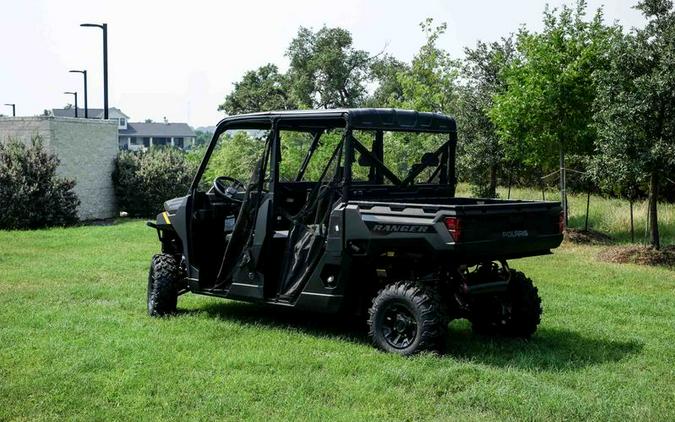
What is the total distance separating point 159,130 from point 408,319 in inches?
4071

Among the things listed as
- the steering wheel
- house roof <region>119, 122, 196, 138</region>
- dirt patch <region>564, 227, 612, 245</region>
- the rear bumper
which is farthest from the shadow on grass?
house roof <region>119, 122, 196, 138</region>

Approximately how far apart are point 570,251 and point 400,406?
11.6 meters

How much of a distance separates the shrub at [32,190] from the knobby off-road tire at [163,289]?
42.9ft

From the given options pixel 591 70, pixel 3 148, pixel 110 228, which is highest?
pixel 591 70

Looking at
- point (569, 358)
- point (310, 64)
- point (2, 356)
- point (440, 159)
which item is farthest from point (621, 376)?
point (310, 64)

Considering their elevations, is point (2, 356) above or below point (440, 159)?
below

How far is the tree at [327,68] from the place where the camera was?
4306 cm

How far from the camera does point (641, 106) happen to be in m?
15.6

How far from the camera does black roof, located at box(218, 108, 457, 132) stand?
813 cm

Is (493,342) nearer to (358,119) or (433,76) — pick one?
(358,119)

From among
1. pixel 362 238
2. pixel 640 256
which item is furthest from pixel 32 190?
pixel 362 238

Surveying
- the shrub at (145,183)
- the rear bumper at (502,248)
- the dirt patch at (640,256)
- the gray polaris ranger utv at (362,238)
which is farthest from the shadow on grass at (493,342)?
the shrub at (145,183)

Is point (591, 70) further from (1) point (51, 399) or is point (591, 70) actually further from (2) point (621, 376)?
(1) point (51, 399)

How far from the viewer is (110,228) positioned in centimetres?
2128
